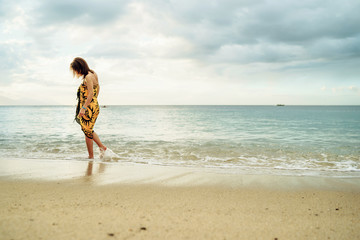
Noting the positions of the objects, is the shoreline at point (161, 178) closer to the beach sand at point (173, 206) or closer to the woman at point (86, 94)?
the beach sand at point (173, 206)

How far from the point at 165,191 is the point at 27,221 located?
1.59m

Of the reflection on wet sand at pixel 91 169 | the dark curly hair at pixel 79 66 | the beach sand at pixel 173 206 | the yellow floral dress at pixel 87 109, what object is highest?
the dark curly hair at pixel 79 66

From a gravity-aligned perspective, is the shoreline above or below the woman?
below

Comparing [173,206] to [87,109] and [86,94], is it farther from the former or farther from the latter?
[86,94]

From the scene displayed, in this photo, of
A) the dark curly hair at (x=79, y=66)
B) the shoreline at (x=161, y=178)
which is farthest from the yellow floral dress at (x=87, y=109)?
the shoreline at (x=161, y=178)

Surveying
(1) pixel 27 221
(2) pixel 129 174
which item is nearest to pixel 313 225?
(1) pixel 27 221

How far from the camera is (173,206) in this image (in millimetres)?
2602

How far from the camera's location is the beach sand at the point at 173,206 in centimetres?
200

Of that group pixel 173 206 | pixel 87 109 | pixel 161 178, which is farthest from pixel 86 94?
pixel 173 206

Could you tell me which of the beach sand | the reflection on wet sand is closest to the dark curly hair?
the reflection on wet sand

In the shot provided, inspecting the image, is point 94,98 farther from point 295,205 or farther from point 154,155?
point 295,205

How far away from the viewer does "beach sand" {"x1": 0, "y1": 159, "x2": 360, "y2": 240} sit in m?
2.00

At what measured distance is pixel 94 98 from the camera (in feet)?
18.0

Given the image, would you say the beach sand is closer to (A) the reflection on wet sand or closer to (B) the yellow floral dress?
(A) the reflection on wet sand
